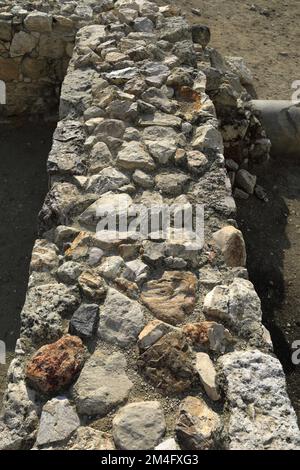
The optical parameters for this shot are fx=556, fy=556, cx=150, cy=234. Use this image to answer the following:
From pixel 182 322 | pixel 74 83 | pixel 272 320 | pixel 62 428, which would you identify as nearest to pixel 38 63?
pixel 74 83

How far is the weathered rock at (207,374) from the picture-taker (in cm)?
266

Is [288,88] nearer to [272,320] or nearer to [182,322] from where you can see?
[272,320]

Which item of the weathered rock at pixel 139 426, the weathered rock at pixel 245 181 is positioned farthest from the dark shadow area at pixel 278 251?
the weathered rock at pixel 139 426

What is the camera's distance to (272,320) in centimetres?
499

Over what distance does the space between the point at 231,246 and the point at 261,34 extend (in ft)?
20.9

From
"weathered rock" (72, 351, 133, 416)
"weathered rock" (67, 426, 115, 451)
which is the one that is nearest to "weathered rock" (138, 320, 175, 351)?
"weathered rock" (72, 351, 133, 416)

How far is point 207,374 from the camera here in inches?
107

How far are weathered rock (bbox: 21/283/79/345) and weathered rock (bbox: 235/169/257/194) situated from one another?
3.28 metres

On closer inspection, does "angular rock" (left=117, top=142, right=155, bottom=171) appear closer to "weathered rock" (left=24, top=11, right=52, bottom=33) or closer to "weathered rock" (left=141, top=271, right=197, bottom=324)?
"weathered rock" (left=141, top=271, right=197, bottom=324)

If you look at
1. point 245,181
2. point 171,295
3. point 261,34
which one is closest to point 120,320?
point 171,295
